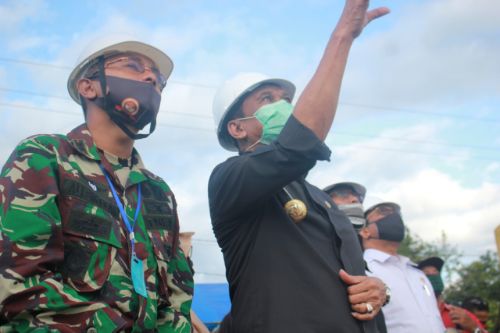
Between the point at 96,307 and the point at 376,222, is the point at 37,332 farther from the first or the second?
the point at 376,222

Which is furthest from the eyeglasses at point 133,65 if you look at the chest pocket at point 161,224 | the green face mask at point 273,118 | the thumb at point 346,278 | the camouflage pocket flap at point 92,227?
the thumb at point 346,278

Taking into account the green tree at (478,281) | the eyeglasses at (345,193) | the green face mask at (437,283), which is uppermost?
the eyeglasses at (345,193)

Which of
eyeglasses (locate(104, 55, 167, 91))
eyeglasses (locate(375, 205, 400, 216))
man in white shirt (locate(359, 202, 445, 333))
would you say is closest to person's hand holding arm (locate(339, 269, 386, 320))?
eyeglasses (locate(104, 55, 167, 91))

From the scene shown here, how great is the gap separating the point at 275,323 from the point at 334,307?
29 centimetres

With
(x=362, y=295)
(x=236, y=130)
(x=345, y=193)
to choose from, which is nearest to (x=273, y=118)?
(x=236, y=130)

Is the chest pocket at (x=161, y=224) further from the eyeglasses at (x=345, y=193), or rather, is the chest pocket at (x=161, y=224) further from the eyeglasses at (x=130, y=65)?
the eyeglasses at (x=345, y=193)

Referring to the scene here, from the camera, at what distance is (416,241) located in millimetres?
44094

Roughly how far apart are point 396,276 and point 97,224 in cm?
343

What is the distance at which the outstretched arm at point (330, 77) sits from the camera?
2.79 m

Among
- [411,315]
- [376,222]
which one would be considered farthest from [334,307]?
[376,222]

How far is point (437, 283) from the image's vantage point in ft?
26.4

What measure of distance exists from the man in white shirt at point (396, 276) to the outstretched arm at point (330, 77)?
2.23 metres

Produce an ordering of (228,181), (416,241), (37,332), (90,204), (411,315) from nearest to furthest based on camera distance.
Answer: (37,332), (90,204), (228,181), (411,315), (416,241)

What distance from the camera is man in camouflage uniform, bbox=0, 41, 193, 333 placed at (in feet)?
6.79
